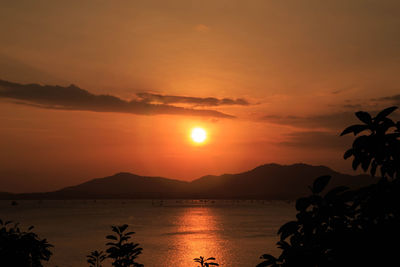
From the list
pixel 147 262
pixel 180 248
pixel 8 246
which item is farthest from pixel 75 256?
pixel 8 246

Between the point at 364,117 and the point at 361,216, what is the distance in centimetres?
128

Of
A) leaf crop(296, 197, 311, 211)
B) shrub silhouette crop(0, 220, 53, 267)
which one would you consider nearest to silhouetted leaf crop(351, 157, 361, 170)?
leaf crop(296, 197, 311, 211)

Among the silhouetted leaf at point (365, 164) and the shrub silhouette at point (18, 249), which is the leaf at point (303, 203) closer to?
the silhouetted leaf at point (365, 164)

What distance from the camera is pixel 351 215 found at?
215 inches

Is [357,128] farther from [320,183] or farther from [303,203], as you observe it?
[303,203]

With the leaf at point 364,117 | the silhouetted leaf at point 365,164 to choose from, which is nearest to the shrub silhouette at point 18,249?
the silhouetted leaf at point 365,164

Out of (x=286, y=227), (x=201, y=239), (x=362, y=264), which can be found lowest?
(x=201, y=239)

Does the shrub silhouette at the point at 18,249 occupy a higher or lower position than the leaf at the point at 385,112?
lower

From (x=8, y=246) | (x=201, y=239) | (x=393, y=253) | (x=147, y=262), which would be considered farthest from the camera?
(x=201, y=239)

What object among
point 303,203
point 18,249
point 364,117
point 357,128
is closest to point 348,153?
point 357,128

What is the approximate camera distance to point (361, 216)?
5.34 metres

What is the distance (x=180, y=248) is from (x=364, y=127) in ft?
381

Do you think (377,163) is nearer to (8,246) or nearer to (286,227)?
(286,227)

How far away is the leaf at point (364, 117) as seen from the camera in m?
5.38
